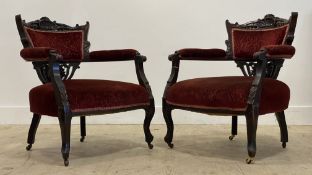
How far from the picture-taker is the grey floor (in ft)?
8.14

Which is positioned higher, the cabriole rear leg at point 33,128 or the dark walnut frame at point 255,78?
the dark walnut frame at point 255,78

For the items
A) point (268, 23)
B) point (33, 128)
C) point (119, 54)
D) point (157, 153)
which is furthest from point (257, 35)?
point (33, 128)

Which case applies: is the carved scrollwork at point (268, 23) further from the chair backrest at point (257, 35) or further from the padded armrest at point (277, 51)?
the padded armrest at point (277, 51)

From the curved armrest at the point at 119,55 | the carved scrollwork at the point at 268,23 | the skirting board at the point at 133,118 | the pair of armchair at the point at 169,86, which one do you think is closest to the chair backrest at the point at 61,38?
the pair of armchair at the point at 169,86

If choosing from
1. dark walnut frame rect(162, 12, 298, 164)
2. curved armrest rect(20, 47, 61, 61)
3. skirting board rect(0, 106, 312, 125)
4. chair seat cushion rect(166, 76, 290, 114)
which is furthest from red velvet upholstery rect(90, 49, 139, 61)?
skirting board rect(0, 106, 312, 125)

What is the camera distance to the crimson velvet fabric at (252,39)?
3053mm

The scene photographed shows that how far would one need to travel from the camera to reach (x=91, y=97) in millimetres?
2541

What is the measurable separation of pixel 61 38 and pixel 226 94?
1.37 m

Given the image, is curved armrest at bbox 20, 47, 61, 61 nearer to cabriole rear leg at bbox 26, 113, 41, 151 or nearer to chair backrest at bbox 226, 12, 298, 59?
cabriole rear leg at bbox 26, 113, 41, 151

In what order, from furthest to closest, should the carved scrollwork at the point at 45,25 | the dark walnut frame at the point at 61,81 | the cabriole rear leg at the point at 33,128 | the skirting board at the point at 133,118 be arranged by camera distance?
the skirting board at the point at 133,118 → the carved scrollwork at the point at 45,25 → the cabriole rear leg at the point at 33,128 → the dark walnut frame at the point at 61,81

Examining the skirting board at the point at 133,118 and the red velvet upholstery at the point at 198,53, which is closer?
the red velvet upholstery at the point at 198,53

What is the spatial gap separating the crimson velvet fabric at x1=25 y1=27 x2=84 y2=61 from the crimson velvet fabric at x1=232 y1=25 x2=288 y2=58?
119 centimetres

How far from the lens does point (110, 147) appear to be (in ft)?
10.1

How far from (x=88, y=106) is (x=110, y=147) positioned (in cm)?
64
